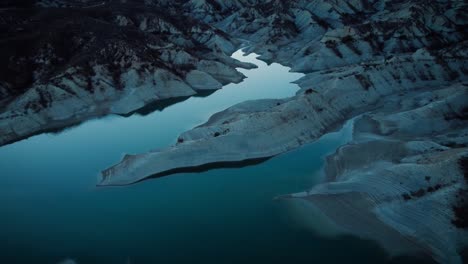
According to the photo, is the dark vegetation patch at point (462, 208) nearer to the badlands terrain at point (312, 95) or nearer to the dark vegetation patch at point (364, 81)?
the badlands terrain at point (312, 95)

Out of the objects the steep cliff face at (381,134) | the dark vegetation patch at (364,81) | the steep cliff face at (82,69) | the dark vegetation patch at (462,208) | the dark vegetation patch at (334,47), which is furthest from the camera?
the dark vegetation patch at (334,47)

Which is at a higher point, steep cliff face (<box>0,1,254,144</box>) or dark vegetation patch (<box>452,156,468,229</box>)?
steep cliff face (<box>0,1,254,144</box>)

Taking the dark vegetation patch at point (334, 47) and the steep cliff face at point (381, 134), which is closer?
the steep cliff face at point (381, 134)

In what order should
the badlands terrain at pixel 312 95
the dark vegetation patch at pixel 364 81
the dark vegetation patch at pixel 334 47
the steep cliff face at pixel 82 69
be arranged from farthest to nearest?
the dark vegetation patch at pixel 334 47
the steep cliff face at pixel 82 69
the dark vegetation patch at pixel 364 81
the badlands terrain at pixel 312 95

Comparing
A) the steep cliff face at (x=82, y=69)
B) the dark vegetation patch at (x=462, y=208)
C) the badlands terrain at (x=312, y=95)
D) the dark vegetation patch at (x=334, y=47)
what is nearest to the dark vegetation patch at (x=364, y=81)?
the badlands terrain at (x=312, y=95)

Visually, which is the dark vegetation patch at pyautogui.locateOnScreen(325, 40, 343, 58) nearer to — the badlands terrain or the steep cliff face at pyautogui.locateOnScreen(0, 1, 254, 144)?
the badlands terrain

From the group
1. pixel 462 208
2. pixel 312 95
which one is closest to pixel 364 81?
pixel 312 95

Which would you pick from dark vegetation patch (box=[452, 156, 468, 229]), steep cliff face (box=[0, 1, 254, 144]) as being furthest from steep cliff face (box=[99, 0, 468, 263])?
steep cliff face (box=[0, 1, 254, 144])

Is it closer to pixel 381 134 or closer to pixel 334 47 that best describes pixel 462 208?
pixel 381 134

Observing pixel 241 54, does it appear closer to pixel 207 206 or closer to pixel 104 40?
pixel 104 40
